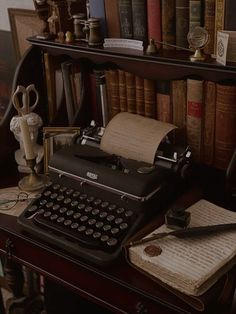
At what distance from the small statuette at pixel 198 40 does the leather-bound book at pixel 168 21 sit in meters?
0.10

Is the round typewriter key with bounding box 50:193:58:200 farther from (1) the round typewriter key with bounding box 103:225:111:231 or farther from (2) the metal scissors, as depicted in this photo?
(2) the metal scissors

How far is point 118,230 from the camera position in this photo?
121cm

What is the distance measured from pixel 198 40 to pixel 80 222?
0.57 meters

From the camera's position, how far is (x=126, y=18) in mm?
1435

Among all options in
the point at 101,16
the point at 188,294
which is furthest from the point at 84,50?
the point at 188,294

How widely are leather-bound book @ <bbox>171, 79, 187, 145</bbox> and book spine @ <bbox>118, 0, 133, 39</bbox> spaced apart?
202 mm

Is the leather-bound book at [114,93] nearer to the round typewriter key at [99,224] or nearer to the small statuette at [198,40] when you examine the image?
the small statuette at [198,40]

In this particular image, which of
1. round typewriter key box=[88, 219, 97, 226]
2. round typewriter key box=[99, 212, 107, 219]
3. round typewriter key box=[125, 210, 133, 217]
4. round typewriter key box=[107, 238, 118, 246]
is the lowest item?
round typewriter key box=[107, 238, 118, 246]

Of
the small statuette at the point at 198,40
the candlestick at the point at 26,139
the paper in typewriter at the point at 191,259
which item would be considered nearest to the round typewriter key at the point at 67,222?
the paper in typewriter at the point at 191,259

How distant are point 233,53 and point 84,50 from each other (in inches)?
18.8

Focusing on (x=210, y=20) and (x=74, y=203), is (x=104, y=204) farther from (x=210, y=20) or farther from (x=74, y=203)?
(x=210, y=20)

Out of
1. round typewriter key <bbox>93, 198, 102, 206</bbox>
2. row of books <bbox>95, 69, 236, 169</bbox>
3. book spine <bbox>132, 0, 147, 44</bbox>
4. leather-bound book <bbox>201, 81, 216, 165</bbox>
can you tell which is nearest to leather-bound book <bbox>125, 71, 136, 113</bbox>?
row of books <bbox>95, 69, 236, 169</bbox>

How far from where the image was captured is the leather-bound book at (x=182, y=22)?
4.35 feet

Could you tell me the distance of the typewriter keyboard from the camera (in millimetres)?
1194
